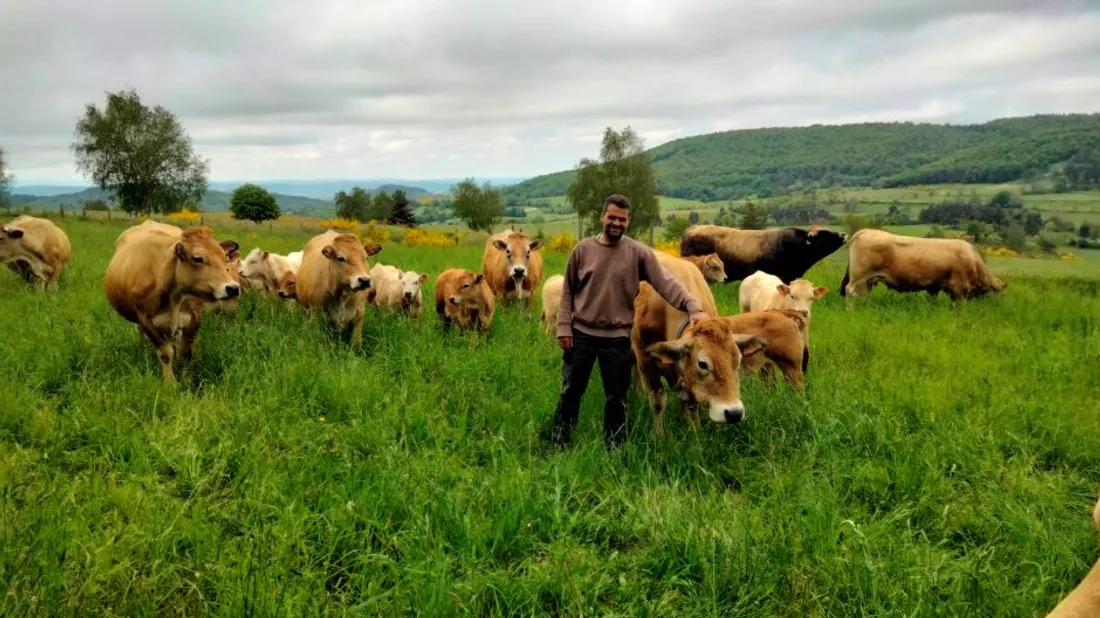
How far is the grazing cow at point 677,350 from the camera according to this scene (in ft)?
16.2

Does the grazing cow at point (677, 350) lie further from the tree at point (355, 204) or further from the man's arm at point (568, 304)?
the tree at point (355, 204)

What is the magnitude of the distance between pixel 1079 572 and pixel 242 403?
6794 millimetres

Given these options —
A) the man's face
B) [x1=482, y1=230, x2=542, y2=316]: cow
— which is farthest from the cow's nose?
[x1=482, y1=230, x2=542, y2=316]: cow

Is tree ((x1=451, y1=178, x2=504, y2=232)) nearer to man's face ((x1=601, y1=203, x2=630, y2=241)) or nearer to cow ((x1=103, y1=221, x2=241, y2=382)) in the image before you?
cow ((x1=103, y1=221, x2=241, y2=382))

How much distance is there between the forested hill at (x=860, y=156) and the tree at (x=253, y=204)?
4535cm

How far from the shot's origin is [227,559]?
12.0ft

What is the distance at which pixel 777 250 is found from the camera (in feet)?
54.3

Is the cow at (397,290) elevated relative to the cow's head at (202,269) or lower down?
lower down

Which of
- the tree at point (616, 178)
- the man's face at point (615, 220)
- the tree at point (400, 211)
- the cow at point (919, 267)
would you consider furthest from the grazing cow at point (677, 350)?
the tree at point (400, 211)

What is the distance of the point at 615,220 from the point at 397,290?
6.91m

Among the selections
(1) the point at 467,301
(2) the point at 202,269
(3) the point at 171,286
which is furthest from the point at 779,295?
(3) the point at 171,286

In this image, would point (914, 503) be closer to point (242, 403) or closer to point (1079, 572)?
point (1079, 572)

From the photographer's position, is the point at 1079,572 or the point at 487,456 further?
the point at 487,456

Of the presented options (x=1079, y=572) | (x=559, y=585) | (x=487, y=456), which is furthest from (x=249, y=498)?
(x=1079, y=572)
